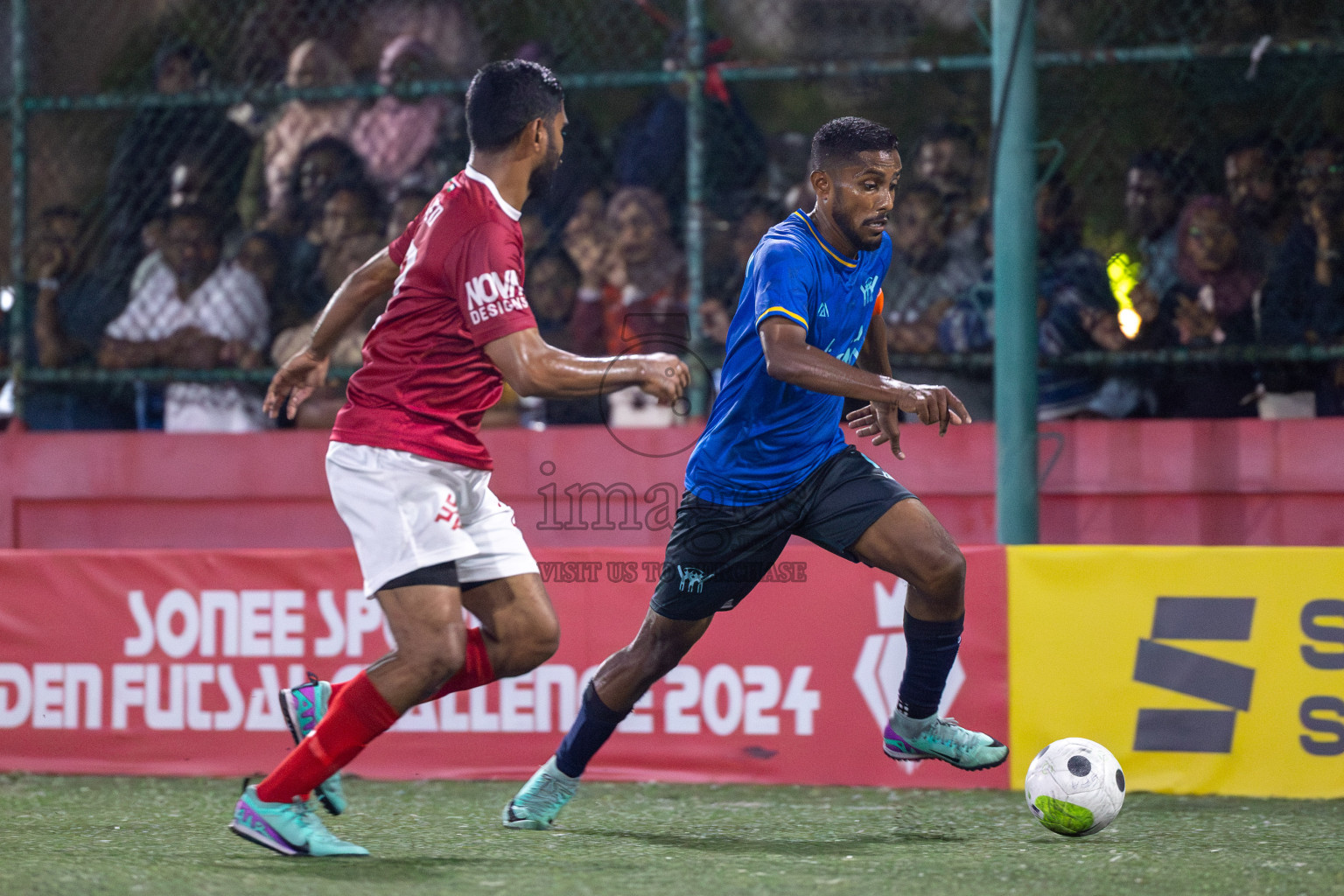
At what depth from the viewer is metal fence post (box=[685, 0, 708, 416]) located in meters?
6.58

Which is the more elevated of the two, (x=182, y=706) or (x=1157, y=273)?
(x=1157, y=273)

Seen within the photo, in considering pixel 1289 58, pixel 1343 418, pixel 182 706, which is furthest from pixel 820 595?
pixel 1289 58

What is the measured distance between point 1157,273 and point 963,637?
69.4 inches

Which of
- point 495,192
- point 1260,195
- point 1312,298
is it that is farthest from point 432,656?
point 1260,195

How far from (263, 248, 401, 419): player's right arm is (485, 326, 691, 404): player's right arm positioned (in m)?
0.64

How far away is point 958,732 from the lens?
452 centimetres

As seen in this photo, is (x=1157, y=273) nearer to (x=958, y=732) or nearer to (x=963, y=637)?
(x=963, y=637)

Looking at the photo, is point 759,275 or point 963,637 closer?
point 759,275

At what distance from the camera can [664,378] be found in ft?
11.4

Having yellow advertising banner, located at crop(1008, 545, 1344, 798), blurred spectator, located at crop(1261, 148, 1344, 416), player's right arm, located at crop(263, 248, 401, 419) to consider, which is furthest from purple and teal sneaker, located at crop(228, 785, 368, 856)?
blurred spectator, located at crop(1261, 148, 1344, 416)

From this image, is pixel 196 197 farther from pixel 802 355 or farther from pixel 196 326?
pixel 802 355

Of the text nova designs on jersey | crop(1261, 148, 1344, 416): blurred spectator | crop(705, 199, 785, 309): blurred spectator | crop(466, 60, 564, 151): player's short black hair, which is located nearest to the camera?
the text nova designs on jersey

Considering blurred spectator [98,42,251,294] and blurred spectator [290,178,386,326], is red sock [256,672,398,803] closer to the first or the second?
blurred spectator [290,178,386,326]

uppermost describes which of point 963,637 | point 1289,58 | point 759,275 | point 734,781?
point 1289,58
